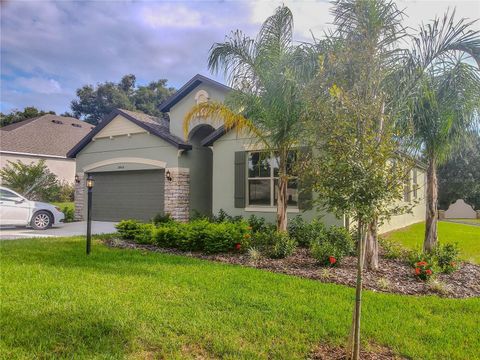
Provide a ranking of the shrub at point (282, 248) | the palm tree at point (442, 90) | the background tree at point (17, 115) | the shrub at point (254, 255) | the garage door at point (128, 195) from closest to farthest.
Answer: the palm tree at point (442, 90)
the shrub at point (254, 255)
the shrub at point (282, 248)
the garage door at point (128, 195)
the background tree at point (17, 115)

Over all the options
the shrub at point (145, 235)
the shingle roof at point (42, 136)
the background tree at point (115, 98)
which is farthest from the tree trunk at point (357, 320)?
the background tree at point (115, 98)

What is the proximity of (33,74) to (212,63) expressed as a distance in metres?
6.34

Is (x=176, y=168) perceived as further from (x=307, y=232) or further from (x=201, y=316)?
(x=201, y=316)

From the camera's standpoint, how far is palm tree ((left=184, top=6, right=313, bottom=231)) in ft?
24.8

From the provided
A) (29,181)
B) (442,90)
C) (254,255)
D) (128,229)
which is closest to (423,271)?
(254,255)

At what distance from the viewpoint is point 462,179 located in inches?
992

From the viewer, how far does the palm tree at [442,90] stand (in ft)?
20.5

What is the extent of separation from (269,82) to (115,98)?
36.9 metres

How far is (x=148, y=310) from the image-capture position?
14.1 feet

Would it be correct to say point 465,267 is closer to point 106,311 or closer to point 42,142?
point 106,311

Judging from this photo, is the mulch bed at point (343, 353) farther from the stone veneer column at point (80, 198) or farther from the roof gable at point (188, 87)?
the stone veneer column at point (80, 198)

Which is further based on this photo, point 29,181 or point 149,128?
point 29,181

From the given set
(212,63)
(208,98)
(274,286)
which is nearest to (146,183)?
(208,98)

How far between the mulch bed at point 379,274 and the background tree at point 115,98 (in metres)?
35.9
